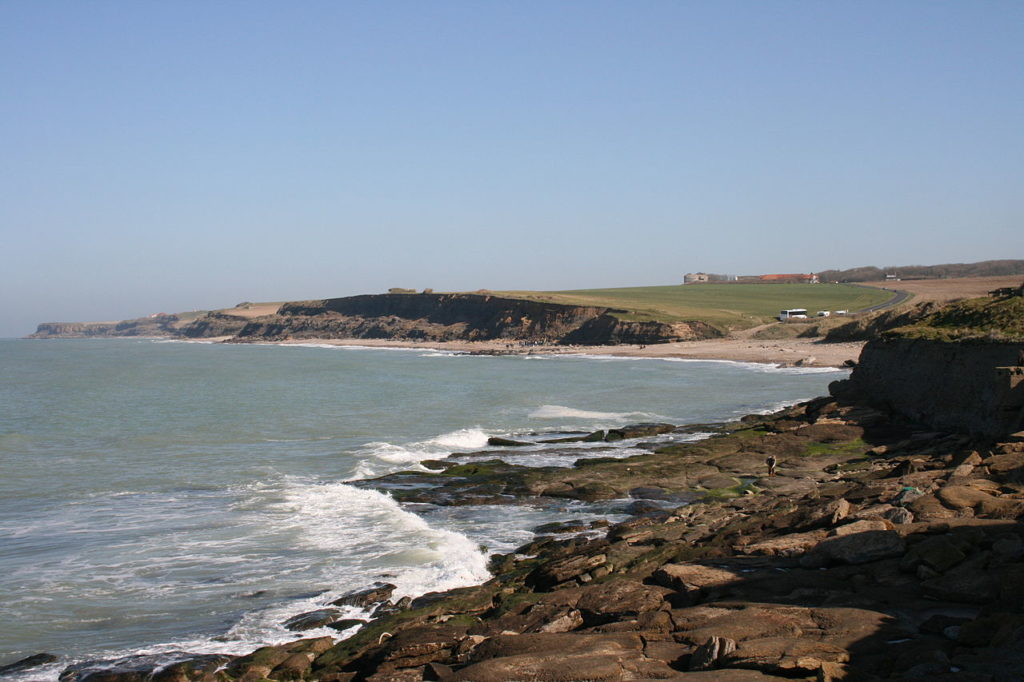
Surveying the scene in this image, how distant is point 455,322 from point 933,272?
101m

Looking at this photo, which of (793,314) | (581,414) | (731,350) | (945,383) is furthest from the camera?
(793,314)

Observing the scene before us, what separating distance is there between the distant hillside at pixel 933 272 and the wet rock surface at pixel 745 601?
15321cm

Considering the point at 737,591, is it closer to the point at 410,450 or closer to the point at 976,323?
the point at 410,450

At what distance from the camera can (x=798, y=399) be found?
43.4m

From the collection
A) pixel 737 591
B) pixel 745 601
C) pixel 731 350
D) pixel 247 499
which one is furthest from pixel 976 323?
pixel 731 350

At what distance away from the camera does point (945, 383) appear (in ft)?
85.0

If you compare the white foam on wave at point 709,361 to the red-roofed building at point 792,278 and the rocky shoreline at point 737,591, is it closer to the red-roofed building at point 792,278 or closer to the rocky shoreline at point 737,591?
the rocky shoreline at point 737,591

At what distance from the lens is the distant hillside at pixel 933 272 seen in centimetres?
15250

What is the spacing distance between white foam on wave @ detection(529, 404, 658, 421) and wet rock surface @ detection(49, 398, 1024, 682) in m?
19.2

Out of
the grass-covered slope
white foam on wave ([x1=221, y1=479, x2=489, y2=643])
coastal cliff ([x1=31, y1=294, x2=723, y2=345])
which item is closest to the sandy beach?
coastal cliff ([x1=31, y1=294, x2=723, y2=345])

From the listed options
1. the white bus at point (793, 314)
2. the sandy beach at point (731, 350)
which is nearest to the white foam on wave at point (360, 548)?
the sandy beach at point (731, 350)

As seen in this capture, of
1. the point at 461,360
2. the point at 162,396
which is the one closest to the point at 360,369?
the point at 461,360

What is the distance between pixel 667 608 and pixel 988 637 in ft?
12.9

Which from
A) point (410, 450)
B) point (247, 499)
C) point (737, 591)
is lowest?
point (410, 450)
